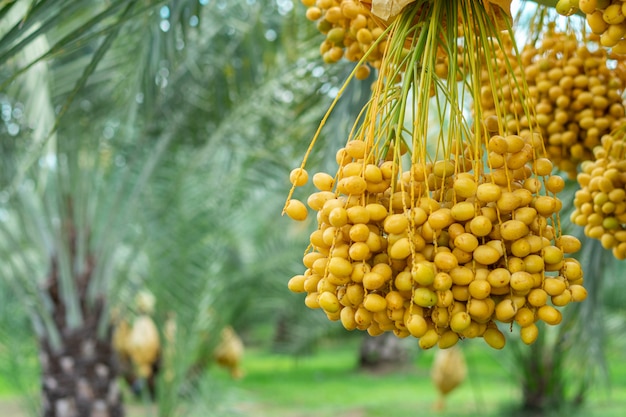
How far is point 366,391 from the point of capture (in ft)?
23.5

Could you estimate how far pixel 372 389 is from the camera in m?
7.25

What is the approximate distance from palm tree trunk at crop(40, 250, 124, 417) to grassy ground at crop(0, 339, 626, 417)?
1.04 metres

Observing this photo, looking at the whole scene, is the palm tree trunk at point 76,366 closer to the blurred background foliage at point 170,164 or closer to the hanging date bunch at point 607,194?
the blurred background foliage at point 170,164

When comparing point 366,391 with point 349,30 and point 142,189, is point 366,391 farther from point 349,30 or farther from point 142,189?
point 349,30

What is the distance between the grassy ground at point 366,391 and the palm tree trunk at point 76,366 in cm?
104

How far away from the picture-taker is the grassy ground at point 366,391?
230 inches

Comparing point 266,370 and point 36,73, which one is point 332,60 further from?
point 266,370

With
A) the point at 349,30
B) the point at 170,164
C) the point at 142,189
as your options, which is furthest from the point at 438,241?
the point at 170,164

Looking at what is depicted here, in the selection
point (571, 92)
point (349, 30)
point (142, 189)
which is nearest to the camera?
point (349, 30)

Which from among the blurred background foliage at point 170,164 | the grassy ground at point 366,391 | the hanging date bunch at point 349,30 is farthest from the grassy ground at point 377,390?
the hanging date bunch at point 349,30

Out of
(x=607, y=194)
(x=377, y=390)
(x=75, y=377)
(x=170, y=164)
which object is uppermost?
(x=170, y=164)

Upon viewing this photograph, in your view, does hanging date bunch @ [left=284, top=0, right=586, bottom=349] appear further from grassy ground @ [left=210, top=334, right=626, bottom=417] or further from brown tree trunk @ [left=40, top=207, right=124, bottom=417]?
grassy ground @ [left=210, top=334, right=626, bottom=417]

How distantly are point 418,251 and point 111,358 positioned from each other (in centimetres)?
321

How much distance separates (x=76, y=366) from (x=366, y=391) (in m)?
4.15
